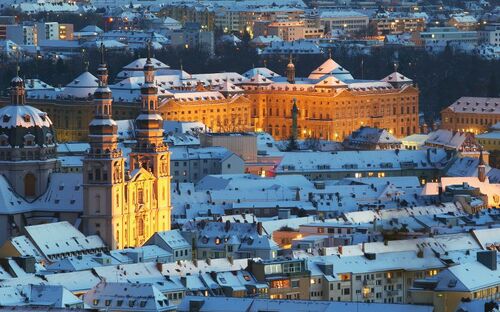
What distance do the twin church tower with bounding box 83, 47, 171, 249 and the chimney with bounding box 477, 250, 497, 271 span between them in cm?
1895

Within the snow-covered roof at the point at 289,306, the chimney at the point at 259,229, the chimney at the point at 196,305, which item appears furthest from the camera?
the chimney at the point at 259,229

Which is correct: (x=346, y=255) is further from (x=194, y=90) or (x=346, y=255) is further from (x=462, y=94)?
(x=462, y=94)

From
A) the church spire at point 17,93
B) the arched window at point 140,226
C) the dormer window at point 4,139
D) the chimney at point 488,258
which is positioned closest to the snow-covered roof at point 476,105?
the church spire at point 17,93

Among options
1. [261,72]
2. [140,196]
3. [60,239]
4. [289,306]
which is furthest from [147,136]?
[261,72]

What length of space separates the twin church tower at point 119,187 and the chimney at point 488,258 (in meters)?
19.0

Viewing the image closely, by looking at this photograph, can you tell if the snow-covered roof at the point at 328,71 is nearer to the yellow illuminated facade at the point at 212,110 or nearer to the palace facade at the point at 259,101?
the palace facade at the point at 259,101

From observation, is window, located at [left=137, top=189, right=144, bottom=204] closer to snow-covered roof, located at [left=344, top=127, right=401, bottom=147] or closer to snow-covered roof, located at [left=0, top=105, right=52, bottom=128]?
snow-covered roof, located at [left=0, top=105, right=52, bottom=128]

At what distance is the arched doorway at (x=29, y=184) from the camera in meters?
118

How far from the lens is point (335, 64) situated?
618 feet

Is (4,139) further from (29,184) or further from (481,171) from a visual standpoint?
(481,171)

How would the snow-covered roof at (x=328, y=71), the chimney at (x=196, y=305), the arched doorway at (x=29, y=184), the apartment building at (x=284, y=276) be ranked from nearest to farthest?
the chimney at (x=196, y=305), the apartment building at (x=284, y=276), the arched doorway at (x=29, y=184), the snow-covered roof at (x=328, y=71)

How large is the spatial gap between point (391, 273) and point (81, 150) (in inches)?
1690

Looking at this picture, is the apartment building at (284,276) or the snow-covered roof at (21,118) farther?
the snow-covered roof at (21,118)

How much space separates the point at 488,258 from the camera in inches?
3851
